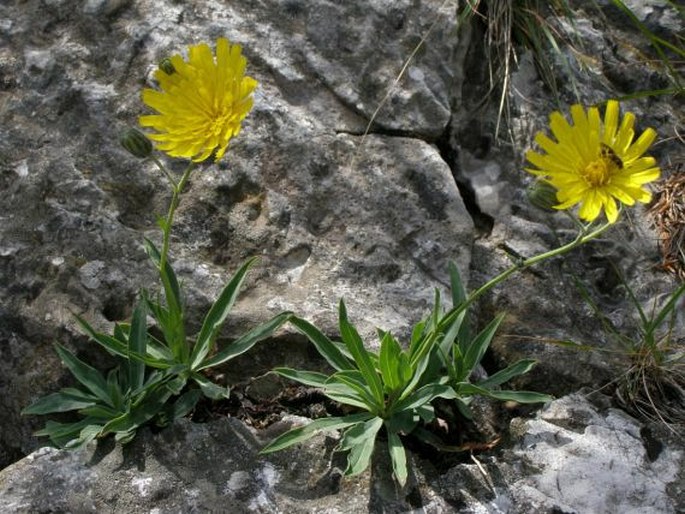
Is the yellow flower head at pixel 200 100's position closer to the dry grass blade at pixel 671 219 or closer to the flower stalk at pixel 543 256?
the flower stalk at pixel 543 256

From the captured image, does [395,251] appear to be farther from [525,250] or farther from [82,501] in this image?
[82,501]

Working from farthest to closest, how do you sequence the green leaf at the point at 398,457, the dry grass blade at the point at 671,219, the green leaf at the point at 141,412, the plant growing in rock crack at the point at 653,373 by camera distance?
1. the dry grass blade at the point at 671,219
2. the plant growing in rock crack at the point at 653,373
3. the green leaf at the point at 141,412
4. the green leaf at the point at 398,457

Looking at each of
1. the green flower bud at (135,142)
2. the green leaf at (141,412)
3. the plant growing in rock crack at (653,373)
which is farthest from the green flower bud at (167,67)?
the plant growing in rock crack at (653,373)

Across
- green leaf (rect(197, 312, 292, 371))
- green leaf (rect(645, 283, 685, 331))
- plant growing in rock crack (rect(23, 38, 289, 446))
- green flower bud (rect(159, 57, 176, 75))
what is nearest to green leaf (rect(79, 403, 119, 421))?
plant growing in rock crack (rect(23, 38, 289, 446))

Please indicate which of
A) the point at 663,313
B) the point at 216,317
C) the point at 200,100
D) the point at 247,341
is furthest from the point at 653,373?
the point at 200,100

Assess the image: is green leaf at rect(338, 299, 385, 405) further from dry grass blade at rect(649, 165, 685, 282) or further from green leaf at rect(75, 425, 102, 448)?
dry grass blade at rect(649, 165, 685, 282)

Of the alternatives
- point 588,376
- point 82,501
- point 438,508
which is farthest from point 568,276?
point 82,501
